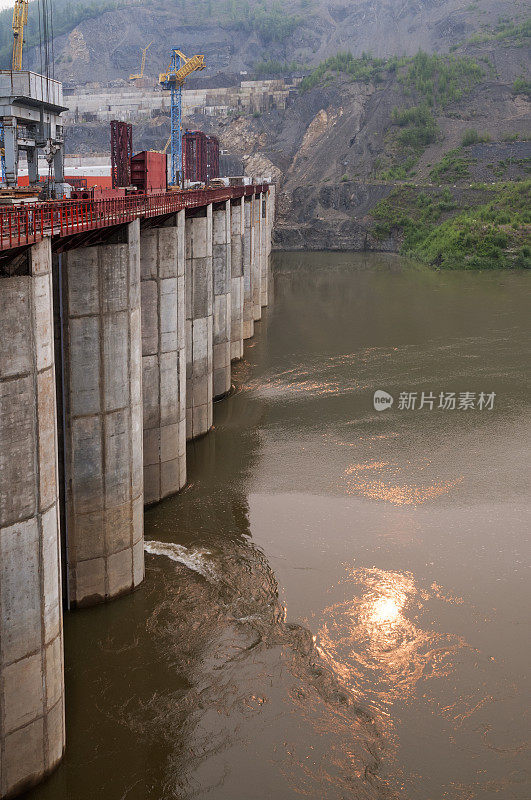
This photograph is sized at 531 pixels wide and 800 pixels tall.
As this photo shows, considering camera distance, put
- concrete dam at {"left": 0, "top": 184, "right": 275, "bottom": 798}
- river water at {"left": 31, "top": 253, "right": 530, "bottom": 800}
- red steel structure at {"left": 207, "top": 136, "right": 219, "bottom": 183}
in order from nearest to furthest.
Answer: concrete dam at {"left": 0, "top": 184, "right": 275, "bottom": 798}, river water at {"left": 31, "top": 253, "right": 530, "bottom": 800}, red steel structure at {"left": 207, "top": 136, "right": 219, "bottom": 183}

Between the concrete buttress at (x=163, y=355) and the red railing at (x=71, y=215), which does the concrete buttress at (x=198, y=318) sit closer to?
the red railing at (x=71, y=215)

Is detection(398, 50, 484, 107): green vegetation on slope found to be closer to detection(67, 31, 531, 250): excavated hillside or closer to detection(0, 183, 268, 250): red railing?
detection(67, 31, 531, 250): excavated hillside

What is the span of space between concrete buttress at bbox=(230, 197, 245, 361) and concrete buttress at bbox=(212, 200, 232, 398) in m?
4.97

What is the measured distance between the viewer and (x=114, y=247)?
691 inches

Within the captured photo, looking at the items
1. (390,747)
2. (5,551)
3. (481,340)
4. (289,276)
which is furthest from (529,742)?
(289,276)

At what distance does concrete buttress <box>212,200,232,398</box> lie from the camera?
33.2 meters

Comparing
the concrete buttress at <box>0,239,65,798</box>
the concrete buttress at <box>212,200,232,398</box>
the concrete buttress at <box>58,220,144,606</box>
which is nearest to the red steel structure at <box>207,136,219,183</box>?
the concrete buttress at <box>212,200,232,398</box>

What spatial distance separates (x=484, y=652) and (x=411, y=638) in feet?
4.82

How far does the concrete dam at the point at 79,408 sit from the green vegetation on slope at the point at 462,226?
55.5 meters

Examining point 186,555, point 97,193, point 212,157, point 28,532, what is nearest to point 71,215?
point 28,532

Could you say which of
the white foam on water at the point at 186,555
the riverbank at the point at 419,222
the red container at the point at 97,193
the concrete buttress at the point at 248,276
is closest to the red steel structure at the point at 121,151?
the concrete buttress at the point at 248,276

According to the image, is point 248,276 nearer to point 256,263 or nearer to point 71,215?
point 256,263

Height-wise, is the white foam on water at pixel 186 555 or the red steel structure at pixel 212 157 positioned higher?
the red steel structure at pixel 212 157

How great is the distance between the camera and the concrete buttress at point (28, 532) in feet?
38.8
